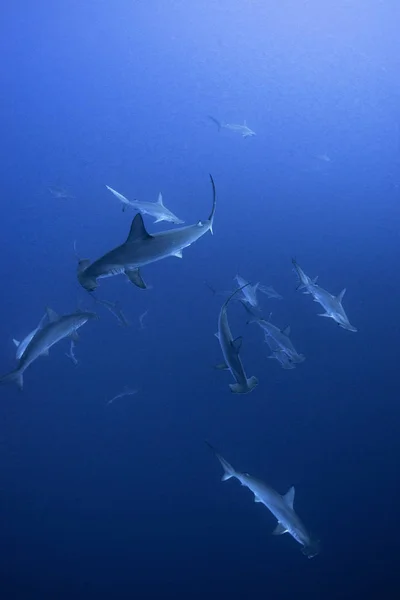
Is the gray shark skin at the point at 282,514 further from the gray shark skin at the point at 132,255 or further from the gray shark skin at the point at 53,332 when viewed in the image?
the gray shark skin at the point at 132,255

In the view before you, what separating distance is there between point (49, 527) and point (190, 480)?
277 cm

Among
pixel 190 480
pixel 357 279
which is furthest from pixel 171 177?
pixel 190 480

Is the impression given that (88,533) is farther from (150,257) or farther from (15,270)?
(150,257)

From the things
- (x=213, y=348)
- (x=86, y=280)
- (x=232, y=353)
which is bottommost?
(x=213, y=348)

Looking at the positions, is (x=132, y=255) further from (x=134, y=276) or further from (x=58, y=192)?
(x=58, y=192)

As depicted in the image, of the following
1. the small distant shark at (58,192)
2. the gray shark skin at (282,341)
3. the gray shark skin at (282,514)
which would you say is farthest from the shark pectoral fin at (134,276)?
the small distant shark at (58,192)

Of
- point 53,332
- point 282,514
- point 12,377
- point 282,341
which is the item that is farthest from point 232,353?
point 282,341

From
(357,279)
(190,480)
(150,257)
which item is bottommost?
(190,480)

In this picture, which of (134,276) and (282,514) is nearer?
(134,276)

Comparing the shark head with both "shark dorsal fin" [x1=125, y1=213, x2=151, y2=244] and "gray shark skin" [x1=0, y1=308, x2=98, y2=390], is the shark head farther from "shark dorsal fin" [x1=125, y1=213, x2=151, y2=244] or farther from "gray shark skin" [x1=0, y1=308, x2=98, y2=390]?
"gray shark skin" [x1=0, y1=308, x2=98, y2=390]

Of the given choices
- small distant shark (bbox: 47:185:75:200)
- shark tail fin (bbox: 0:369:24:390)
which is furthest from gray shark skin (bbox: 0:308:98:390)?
small distant shark (bbox: 47:185:75:200)

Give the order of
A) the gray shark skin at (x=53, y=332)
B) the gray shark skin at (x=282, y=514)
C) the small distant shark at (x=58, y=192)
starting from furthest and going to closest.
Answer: the small distant shark at (x=58, y=192) → the gray shark skin at (x=282, y=514) → the gray shark skin at (x=53, y=332)

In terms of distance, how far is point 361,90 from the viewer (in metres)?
13.2

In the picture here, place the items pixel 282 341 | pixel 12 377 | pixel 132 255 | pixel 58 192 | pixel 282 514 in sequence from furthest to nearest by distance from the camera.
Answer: pixel 58 192, pixel 282 341, pixel 282 514, pixel 12 377, pixel 132 255
